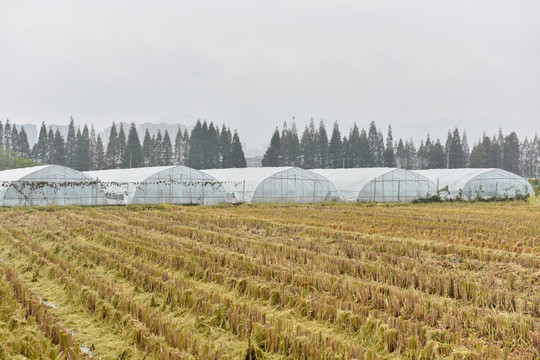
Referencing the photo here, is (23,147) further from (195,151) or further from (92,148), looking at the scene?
(195,151)

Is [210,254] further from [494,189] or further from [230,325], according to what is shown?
[494,189]

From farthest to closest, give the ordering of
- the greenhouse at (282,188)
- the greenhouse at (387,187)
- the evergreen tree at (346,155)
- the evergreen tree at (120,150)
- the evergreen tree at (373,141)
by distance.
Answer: the evergreen tree at (373,141), the evergreen tree at (346,155), the evergreen tree at (120,150), the greenhouse at (387,187), the greenhouse at (282,188)

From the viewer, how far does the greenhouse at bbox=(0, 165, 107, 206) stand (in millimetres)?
23750

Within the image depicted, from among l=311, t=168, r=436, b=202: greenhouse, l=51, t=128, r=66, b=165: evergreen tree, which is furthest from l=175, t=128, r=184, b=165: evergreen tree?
l=311, t=168, r=436, b=202: greenhouse

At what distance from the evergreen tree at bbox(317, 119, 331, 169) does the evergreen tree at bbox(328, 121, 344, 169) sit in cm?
53

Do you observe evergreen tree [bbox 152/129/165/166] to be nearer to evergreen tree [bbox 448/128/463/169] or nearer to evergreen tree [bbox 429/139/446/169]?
evergreen tree [bbox 429/139/446/169]

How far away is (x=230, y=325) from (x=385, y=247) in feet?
19.1

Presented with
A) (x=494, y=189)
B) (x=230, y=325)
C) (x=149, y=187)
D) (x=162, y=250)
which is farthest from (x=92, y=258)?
(x=494, y=189)

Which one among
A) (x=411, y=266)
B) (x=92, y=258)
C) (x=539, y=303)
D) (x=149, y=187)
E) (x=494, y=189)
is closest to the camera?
(x=539, y=303)

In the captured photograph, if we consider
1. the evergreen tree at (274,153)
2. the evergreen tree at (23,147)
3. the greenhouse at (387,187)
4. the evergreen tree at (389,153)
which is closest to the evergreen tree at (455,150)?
the evergreen tree at (389,153)

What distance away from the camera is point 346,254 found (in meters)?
9.53

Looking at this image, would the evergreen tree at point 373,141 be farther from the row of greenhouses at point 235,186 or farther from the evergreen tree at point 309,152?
the row of greenhouses at point 235,186

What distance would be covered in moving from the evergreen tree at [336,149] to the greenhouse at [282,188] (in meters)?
40.7

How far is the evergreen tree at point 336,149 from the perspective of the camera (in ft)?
230
